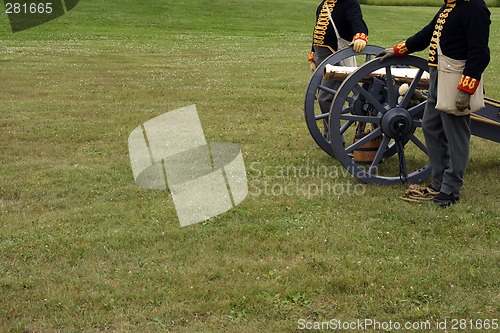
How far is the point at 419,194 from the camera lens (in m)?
5.85

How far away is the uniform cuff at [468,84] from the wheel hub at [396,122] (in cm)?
91

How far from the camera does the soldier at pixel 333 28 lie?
23.3 feet

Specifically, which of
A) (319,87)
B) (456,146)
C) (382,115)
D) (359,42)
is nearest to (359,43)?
(359,42)

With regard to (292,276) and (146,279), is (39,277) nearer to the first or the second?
(146,279)

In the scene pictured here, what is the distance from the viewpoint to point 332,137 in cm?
619

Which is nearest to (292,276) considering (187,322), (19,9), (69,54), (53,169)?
(187,322)

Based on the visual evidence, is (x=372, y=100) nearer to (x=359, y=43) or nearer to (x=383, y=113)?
(x=383, y=113)

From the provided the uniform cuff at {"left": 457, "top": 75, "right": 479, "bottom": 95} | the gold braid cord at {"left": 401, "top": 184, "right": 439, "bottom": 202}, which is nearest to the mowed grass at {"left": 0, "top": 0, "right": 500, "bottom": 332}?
the gold braid cord at {"left": 401, "top": 184, "right": 439, "bottom": 202}

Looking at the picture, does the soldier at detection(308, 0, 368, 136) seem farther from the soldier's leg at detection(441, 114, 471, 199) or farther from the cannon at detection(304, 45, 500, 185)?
the soldier's leg at detection(441, 114, 471, 199)
